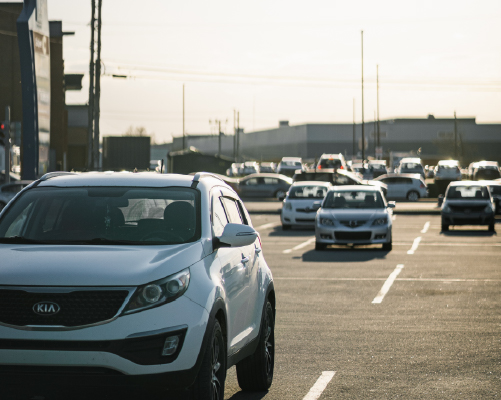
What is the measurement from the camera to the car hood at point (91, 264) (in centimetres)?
501

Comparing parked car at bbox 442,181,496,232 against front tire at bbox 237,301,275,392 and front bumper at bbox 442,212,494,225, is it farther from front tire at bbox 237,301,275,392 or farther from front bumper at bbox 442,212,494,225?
front tire at bbox 237,301,275,392

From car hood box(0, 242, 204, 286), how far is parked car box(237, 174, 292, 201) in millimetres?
47031

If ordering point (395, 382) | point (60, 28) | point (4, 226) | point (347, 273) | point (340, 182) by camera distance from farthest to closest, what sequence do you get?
point (60, 28)
point (340, 182)
point (347, 273)
point (395, 382)
point (4, 226)

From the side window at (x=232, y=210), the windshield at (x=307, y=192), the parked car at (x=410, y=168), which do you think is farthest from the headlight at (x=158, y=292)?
the parked car at (x=410, y=168)

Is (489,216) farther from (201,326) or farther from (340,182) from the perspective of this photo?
(201,326)

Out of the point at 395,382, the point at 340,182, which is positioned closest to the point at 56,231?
the point at 395,382

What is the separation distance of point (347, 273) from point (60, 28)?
4842 cm

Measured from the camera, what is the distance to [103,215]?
6246 millimetres

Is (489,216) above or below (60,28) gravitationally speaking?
below

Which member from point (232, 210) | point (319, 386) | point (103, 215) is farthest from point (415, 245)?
point (103, 215)

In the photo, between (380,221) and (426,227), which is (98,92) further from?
(380,221)

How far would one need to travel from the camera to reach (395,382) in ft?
24.0

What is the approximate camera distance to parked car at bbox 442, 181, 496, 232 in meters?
28.6

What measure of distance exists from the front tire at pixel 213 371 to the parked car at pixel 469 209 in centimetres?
2404
